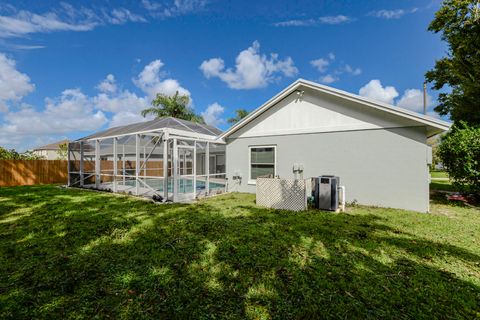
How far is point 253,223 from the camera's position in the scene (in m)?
5.16

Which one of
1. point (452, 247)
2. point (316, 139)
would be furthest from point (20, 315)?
point (316, 139)

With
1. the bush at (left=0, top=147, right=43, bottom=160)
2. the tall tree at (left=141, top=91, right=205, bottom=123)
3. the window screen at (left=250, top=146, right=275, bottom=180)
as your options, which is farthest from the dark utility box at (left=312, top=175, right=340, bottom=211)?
the tall tree at (left=141, top=91, right=205, bottom=123)

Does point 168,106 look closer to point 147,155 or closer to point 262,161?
point 147,155

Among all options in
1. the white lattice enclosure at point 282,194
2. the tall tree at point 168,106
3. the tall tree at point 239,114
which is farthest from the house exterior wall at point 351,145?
the tall tree at point 239,114

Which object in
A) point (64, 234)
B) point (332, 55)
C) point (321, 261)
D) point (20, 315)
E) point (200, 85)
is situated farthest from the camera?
point (200, 85)

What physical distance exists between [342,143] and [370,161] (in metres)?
1.12

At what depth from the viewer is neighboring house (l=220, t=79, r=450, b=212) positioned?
21.2 ft

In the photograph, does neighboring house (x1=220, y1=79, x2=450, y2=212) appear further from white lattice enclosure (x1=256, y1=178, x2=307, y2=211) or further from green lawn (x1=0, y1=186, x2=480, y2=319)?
white lattice enclosure (x1=256, y1=178, x2=307, y2=211)

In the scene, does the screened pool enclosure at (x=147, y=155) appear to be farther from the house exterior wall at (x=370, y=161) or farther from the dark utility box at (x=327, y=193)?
the dark utility box at (x=327, y=193)

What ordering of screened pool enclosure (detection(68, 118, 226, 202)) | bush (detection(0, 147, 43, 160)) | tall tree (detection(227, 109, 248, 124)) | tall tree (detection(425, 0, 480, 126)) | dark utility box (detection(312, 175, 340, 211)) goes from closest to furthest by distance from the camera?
dark utility box (detection(312, 175, 340, 211))
screened pool enclosure (detection(68, 118, 226, 202))
tall tree (detection(425, 0, 480, 126))
bush (detection(0, 147, 43, 160))
tall tree (detection(227, 109, 248, 124))

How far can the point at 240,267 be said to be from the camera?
306cm

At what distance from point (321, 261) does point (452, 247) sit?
2.85 metres

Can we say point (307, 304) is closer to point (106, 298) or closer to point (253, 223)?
point (106, 298)

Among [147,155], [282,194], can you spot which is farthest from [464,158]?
[147,155]
